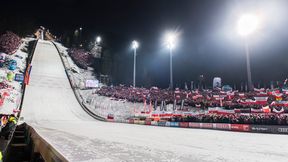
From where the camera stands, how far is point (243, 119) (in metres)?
19.3

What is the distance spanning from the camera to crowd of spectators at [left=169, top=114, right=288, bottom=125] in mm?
17266

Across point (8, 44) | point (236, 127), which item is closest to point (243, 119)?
point (236, 127)

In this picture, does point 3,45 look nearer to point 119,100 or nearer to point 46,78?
point 46,78

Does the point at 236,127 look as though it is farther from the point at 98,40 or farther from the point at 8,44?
the point at 98,40

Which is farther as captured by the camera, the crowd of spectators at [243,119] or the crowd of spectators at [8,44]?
the crowd of spectators at [8,44]

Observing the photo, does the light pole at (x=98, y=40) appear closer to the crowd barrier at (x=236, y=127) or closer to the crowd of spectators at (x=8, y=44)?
the crowd of spectators at (x=8, y=44)

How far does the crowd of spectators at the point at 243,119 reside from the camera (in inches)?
680

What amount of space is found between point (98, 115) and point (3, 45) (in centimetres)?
2955

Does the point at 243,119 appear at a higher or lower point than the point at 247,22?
lower

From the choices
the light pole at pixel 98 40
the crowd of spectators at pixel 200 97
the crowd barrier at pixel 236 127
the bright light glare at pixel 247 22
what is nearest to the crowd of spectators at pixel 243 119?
the crowd barrier at pixel 236 127

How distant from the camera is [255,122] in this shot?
1841 cm

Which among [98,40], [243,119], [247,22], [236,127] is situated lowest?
[236,127]

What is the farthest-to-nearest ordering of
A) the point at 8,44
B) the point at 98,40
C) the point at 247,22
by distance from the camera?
the point at 98,40 < the point at 8,44 < the point at 247,22

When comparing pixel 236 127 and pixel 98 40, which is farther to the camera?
pixel 98 40
